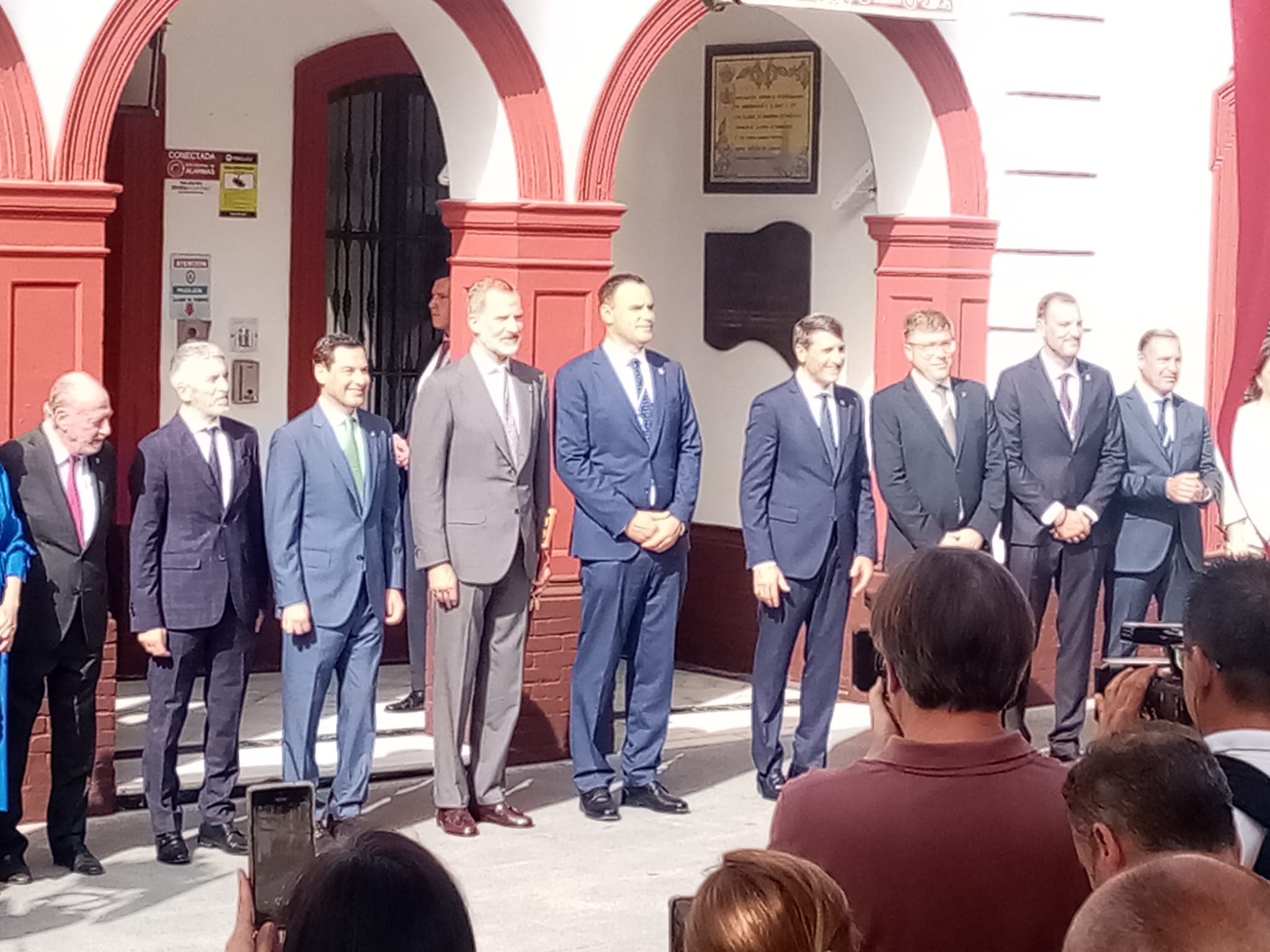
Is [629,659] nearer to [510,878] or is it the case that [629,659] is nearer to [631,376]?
[631,376]

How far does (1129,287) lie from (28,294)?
5.75 meters

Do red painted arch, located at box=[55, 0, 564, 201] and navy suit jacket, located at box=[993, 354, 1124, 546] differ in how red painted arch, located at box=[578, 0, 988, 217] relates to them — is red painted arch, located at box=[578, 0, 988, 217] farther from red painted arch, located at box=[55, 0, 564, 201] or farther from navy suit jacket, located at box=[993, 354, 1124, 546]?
navy suit jacket, located at box=[993, 354, 1124, 546]

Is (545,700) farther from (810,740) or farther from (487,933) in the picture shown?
(487,933)

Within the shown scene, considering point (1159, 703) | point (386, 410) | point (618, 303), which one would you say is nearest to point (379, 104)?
point (386, 410)

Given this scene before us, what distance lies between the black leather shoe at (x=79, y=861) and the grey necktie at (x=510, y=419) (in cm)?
209

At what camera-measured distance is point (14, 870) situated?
7.23 m

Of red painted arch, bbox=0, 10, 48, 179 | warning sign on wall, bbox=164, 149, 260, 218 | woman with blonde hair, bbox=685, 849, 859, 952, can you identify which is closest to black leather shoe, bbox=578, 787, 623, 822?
red painted arch, bbox=0, 10, 48, 179

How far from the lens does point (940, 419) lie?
9.09 metres

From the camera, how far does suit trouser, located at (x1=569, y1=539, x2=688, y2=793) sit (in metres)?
8.38

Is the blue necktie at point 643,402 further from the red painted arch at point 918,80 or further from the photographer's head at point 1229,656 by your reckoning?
the photographer's head at point 1229,656

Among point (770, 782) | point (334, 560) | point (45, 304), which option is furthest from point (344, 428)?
point (770, 782)

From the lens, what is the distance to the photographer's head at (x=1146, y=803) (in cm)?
298

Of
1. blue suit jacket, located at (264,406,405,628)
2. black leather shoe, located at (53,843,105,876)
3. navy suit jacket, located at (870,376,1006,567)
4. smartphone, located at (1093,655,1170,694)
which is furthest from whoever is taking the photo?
navy suit jacket, located at (870,376,1006,567)

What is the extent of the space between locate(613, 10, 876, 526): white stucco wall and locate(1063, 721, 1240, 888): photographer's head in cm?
802
